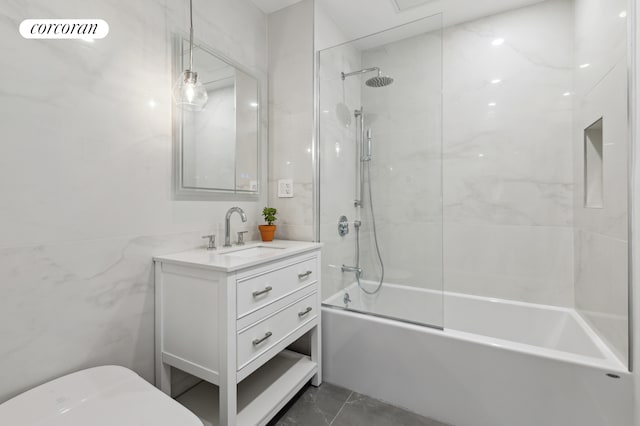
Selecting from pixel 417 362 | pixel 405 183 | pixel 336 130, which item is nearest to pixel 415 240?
pixel 405 183

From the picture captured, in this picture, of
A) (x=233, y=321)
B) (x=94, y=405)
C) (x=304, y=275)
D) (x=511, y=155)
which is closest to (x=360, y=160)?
(x=304, y=275)

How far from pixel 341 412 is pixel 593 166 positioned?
198cm

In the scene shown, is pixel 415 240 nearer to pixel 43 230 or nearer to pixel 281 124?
pixel 281 124

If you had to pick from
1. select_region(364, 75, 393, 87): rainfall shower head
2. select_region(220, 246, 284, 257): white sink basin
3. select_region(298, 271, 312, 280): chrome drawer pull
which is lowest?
select_region(298, 271, 312, 280): chrome drawer pull

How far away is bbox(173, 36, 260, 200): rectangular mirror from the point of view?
142 cm

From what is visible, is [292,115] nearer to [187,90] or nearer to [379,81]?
[379,81]

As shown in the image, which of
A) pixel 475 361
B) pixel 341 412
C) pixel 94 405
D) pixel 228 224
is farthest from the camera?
pixel 228 224

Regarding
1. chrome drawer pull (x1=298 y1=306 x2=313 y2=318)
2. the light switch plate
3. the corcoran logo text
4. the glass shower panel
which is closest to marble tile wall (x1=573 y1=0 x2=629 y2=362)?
the glass shower panel

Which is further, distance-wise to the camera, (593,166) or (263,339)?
(593,166)

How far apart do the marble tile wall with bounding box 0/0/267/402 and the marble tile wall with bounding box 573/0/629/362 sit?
1.99 meters

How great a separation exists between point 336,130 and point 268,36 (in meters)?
0.85

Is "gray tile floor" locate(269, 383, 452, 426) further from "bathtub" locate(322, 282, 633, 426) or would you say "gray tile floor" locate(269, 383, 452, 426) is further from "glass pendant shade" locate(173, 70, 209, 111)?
"glass pendant shade" locate(173, 70, 209, 111)

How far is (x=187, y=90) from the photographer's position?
1312mm

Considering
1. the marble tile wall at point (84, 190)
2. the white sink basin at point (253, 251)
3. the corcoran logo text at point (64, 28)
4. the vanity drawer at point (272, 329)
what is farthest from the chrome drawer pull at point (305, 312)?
the corcoran logo text at point (64, 28)
